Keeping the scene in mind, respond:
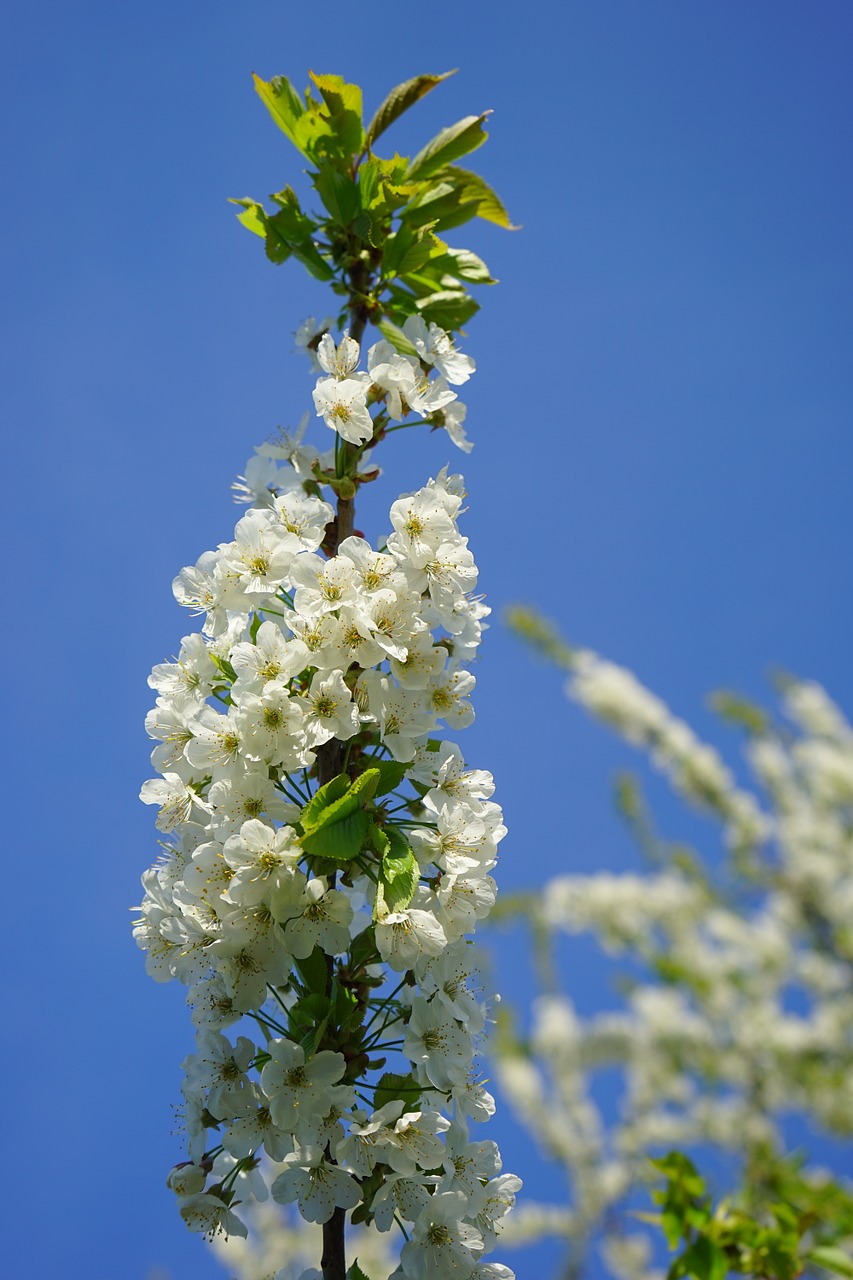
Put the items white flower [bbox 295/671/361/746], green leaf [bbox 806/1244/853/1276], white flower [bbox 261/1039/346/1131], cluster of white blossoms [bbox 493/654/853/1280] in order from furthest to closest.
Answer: cluster of white blossoms [bbox 493/654/853/1280] < green leaf [bbox 806/1244/853/1276] < white flower [bbox 295/671/361/746] < white flower [bbox 261/1039/346/1131]

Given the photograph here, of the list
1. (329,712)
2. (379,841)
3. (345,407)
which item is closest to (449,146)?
(345,407)

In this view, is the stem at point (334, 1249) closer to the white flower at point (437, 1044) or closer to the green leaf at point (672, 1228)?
the white flower at point (437, 1044)

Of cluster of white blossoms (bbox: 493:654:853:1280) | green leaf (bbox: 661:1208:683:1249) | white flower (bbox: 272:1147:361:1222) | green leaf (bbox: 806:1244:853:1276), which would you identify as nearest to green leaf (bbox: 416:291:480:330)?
white flower (bbox: 272:1147:361:1222)

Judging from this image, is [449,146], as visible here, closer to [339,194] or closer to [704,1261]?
[339,194]

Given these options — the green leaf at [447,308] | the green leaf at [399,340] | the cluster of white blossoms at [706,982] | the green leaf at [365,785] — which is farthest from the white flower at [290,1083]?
the cluster of white blossoms at [706,982]

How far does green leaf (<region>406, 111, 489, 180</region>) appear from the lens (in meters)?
2.24

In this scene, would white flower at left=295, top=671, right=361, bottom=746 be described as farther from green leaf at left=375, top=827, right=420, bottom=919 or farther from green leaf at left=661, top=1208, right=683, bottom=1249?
green leaf at left=661, top=1208, right=683, bottom=1249

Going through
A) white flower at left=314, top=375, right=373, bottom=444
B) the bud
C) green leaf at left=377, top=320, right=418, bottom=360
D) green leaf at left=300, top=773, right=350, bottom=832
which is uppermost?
green leaf at left=377, top=320, right=418, bottom=360

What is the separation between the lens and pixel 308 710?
1.62m

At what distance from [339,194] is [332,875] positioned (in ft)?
4.92

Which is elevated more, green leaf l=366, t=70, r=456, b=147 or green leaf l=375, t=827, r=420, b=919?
green leaf l=366, t=70, r=456, b=147

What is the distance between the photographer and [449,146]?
2244 millimetres

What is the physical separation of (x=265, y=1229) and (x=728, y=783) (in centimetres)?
815

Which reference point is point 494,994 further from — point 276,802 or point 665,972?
point 665,972
